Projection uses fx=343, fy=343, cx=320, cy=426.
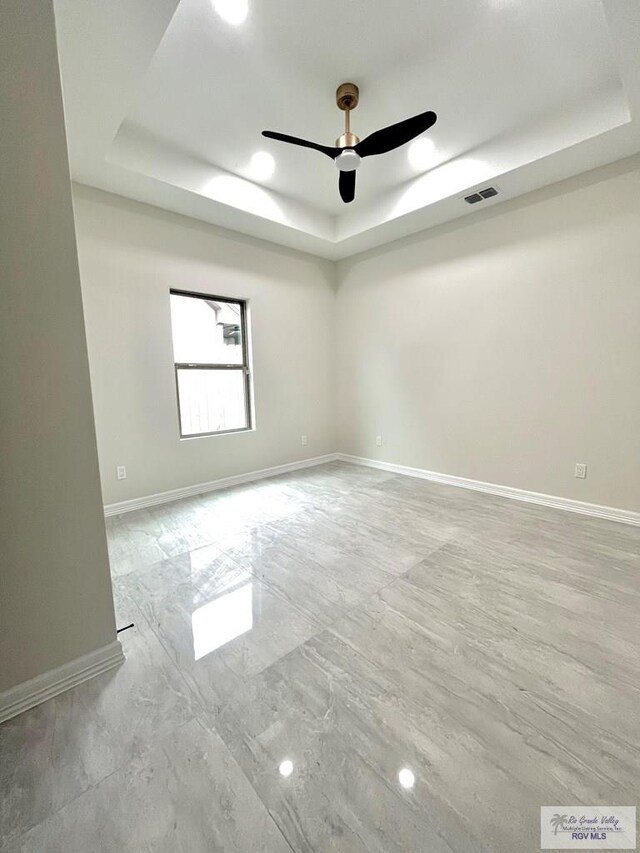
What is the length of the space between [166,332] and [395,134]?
98.2 inches

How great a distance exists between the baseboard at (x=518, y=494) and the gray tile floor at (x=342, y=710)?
582mm

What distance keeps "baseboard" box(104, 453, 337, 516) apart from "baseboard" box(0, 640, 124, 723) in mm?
1900

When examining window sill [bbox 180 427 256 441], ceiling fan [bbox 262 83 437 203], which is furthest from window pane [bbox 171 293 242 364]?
ceiling fan [bbox 262 83 437 203]

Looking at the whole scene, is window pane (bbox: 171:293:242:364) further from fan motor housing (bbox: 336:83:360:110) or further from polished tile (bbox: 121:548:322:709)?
polished tile (bbox: 121:548:322:709)

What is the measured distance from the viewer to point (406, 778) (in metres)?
1.03

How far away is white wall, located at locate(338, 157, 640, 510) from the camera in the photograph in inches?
108

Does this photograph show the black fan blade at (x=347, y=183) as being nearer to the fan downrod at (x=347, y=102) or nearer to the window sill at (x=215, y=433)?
the fan downrod at (x=347, y=102)

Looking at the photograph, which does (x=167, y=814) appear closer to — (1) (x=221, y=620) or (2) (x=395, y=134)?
(1) (x=221, y=620)

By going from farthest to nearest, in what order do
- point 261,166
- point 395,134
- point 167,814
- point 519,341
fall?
point 519,341, point 261,166, point 395,134, point 167,814

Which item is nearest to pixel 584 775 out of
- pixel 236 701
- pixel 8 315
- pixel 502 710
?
pixel 502 710

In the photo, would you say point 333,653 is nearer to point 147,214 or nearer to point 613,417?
point 613,417

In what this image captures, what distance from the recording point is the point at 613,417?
2.82 meters

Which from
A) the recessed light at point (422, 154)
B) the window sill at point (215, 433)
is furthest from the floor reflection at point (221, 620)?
the recessed light at point (422, 154)

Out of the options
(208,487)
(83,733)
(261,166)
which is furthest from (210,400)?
(83,733)
